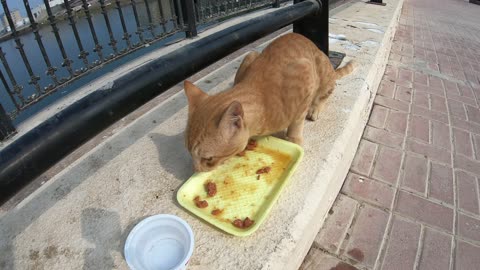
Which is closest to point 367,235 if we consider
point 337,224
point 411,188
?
point 337,224

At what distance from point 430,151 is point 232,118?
6.94 ft

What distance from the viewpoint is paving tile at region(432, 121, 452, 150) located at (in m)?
2.75

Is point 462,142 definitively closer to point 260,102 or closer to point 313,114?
point 313,114

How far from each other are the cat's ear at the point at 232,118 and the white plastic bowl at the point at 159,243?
517 mm

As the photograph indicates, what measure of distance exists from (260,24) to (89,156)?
1.48 m

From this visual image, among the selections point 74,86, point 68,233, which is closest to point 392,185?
point 68,233

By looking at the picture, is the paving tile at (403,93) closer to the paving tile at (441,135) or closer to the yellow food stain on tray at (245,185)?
the paving tile at (441,135)

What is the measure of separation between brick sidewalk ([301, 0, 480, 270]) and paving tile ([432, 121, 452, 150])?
0.04ft

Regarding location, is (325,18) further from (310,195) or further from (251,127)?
(310,195)

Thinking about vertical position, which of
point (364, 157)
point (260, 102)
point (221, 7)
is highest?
point (221, 7)

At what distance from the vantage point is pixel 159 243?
142 cm

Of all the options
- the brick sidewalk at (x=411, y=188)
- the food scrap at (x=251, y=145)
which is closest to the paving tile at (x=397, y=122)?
the brick sidewalk at (x=411, y=188)

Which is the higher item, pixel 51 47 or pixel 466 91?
pixel 51 47

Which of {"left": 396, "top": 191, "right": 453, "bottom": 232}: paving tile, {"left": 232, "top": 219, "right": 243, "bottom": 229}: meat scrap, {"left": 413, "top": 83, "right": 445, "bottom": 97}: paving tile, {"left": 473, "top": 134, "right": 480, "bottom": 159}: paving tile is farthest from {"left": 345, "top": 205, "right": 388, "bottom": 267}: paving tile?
{"left": 413, "top": 83, "right": 445, "bottom": 97}: paving tile
